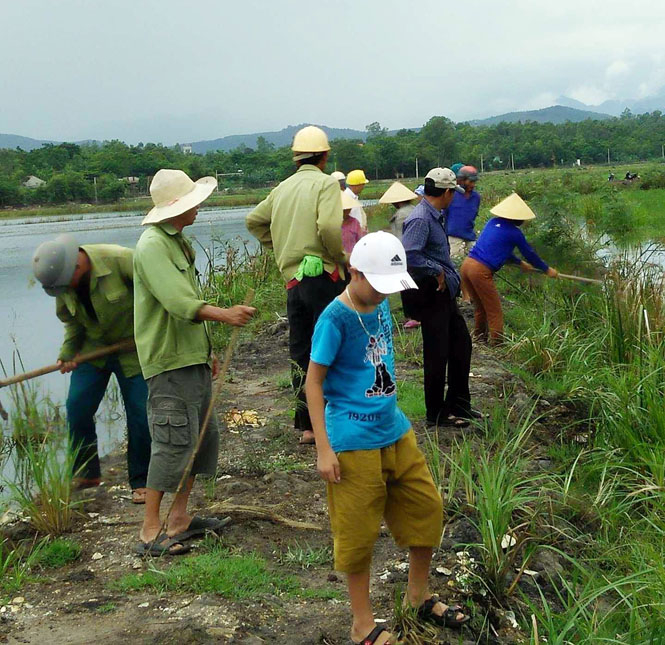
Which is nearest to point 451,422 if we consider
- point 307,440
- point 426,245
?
point 307,440

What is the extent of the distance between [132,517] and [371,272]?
245cm

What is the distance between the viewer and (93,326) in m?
4.69

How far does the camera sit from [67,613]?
3.46m

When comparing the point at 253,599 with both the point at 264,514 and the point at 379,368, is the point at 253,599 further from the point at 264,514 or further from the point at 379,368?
the point at 379,368

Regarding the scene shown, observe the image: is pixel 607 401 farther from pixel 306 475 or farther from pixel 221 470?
pixel 221 470

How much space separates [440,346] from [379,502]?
2495 millimetres

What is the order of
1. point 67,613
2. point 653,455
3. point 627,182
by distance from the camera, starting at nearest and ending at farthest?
point 67,613
point 653,455
point 627,182

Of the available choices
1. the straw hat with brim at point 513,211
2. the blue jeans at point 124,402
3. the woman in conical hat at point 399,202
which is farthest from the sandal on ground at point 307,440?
the woman in conical hat at point 399,202

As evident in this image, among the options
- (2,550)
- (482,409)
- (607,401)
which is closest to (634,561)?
(607,401)

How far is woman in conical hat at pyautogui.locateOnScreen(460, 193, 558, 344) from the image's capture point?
24.9 ft

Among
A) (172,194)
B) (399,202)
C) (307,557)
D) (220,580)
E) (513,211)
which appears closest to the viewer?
(220,580)

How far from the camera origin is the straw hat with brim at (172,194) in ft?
13.0

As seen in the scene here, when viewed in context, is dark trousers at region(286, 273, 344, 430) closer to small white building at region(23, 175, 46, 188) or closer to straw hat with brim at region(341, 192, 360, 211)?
straw hat with brim at region(341, 192, 360, 211)

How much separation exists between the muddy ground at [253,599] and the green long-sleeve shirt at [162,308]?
0.91 m
